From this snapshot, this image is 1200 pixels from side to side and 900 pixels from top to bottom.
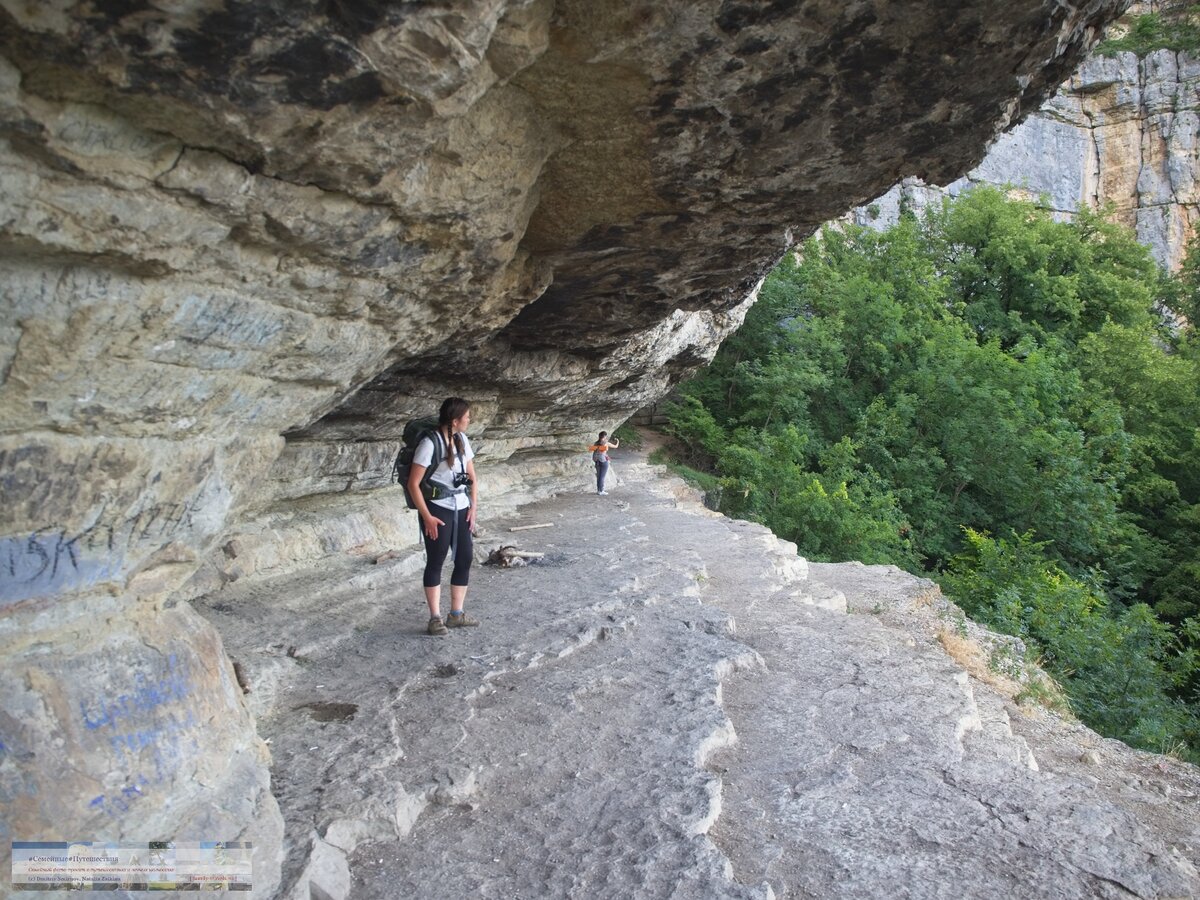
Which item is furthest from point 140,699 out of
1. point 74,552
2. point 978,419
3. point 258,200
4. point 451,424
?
point 978,419

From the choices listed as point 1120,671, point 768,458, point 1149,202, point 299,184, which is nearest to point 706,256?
point 299,184

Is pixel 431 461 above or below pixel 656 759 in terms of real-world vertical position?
above

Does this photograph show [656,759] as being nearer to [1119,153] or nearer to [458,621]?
[458,621]

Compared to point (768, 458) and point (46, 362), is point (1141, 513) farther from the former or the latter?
point (46, 362)

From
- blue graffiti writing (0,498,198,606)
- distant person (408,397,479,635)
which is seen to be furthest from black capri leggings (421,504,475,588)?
blue graffiti writing (0,498,198,606)

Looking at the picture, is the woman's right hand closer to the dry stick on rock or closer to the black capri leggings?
the black capri leggings

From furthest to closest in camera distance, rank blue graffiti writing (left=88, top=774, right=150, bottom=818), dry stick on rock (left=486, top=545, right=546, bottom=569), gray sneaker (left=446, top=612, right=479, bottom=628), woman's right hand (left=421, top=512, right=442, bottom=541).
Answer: dry stick on rock (left=486, top=545, right=546, bottom=569) → gray sneaker (left=446, top=612, right=479, bottom=628) → woman's right hand (left=421, top=512, right=442, bottom=541) → blue graffiti writing (left=88, top=774, right=150, bottom=818)

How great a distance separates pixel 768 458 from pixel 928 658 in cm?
1046

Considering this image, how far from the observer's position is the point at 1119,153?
27.3 metres

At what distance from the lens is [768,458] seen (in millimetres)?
15453

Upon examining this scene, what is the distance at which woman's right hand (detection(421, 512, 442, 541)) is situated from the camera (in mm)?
4250

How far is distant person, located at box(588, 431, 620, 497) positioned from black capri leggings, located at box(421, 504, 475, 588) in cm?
660

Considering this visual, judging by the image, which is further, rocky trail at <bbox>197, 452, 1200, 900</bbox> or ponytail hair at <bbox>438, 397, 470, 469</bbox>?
ponytail hair at <bbox>438, 397, 470, 469</bbox>

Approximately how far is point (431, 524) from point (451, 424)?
56 cm
